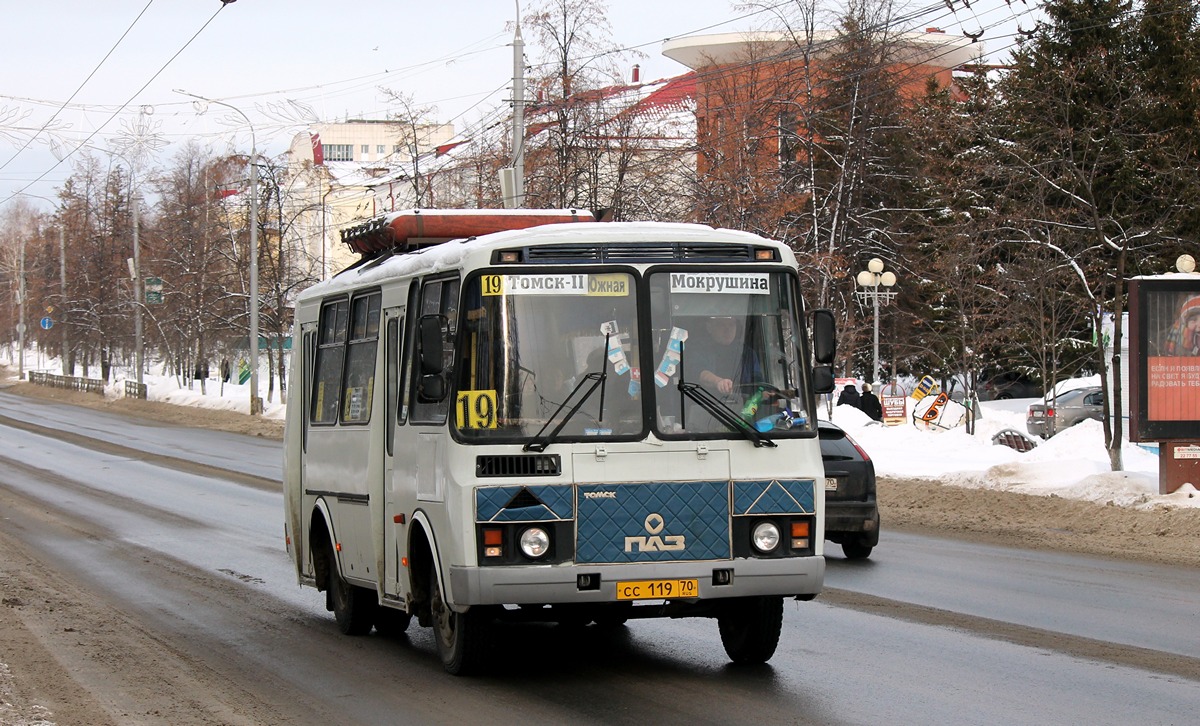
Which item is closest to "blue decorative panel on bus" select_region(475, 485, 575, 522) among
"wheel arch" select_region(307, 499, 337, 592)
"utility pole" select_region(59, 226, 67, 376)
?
"wheel arch" select_region(307, 499, 337, 592)

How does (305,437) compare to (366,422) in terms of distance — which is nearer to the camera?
(366,422)

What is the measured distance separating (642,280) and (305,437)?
4.37m

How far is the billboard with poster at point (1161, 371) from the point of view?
1908 centimetres

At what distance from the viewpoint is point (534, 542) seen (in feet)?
27.3

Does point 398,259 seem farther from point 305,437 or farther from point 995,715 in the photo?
point 995,715

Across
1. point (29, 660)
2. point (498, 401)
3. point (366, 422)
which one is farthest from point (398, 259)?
point (29, 660)

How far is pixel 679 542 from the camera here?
331 inches

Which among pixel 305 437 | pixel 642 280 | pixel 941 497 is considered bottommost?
pixel 941 497

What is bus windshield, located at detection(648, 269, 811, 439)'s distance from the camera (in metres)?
8.56

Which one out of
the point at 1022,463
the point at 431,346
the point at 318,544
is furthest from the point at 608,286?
the point at 1022,463

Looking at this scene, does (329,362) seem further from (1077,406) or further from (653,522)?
(1077,406)

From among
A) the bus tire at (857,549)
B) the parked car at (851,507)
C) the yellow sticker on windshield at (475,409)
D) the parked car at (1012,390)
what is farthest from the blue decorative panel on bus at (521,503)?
the parked car at (1012,390)

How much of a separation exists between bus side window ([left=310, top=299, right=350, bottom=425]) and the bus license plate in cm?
355

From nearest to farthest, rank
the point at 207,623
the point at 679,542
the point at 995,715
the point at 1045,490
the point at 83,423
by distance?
the point at 995,715
the point at 679,542
the point at 207,623
the point at 1045,490
the point at 83,423
